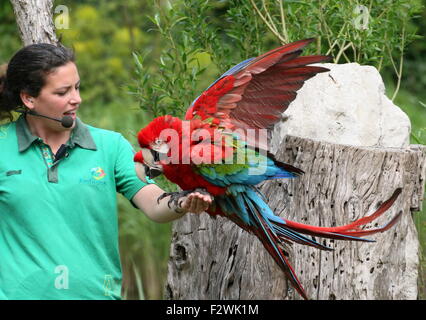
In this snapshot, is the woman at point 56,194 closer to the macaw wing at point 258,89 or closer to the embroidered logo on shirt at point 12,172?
the embroidered logo on shirt at point 12,172

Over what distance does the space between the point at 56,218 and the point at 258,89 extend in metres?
0.69

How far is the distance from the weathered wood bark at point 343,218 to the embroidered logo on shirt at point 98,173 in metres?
0.58

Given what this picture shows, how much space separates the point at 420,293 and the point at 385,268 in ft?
1.17

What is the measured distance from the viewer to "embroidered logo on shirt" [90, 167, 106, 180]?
1725 millimetres

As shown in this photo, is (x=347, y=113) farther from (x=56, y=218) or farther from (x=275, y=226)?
(x=56, y=218)

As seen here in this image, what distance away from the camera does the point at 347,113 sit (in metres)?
2.18

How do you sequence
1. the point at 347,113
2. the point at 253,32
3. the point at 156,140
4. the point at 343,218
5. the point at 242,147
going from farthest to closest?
the point at 253,32 → the point at 347,113 → the point at 343,218 → the point at 242,147 → the point at 156,140

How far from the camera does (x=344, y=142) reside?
7.10ft

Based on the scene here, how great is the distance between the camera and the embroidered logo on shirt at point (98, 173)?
1.72 meters

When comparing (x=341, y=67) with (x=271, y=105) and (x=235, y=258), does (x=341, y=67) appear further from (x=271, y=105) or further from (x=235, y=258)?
(x=235, y=258)

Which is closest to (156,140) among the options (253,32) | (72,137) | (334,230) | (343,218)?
(72,137)

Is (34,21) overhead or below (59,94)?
overhead

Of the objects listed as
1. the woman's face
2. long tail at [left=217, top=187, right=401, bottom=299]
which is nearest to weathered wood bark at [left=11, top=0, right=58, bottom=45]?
the woman's face

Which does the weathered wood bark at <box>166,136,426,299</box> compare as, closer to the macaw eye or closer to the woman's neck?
the macaw eye
